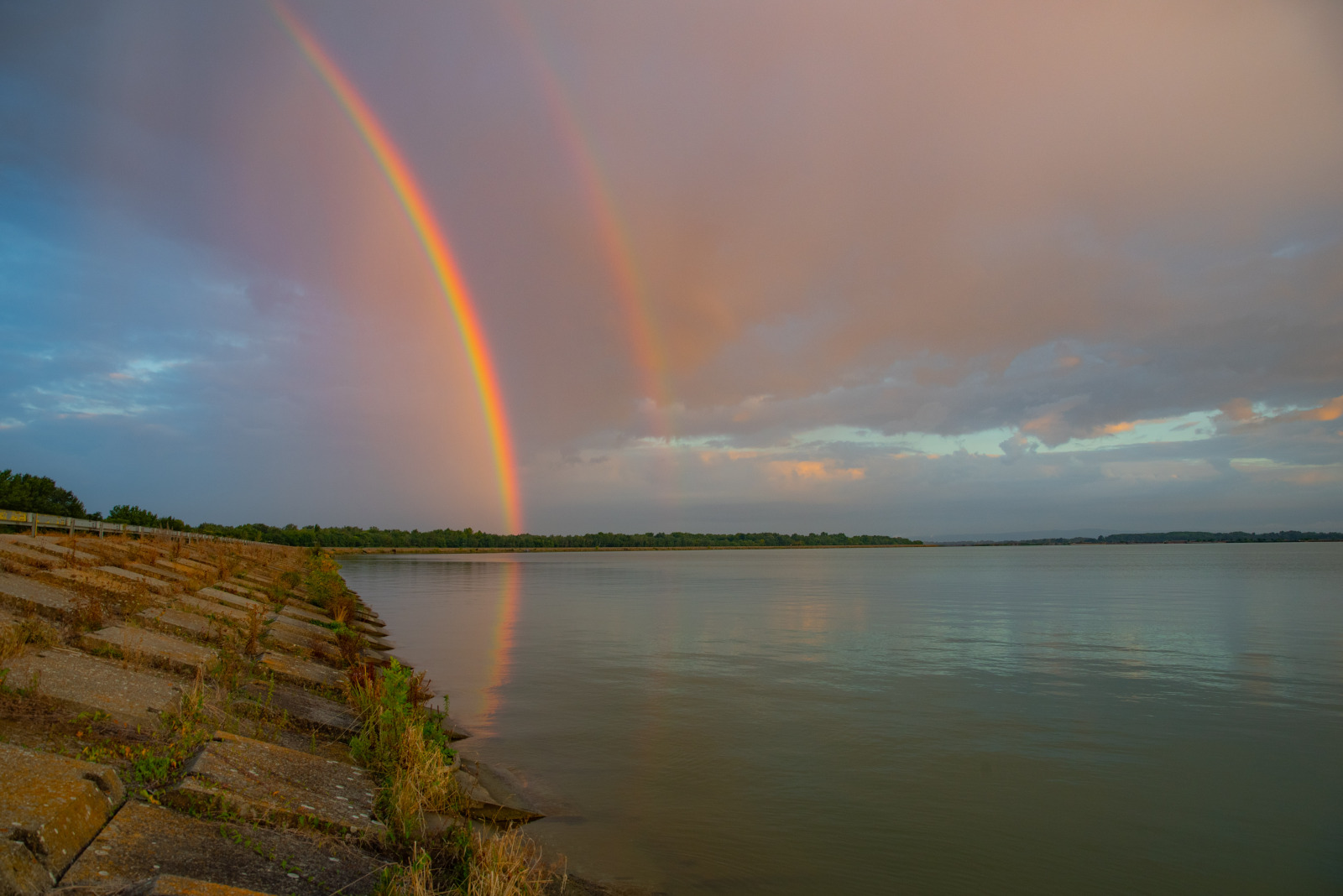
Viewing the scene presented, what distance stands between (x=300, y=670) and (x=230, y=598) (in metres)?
11.0

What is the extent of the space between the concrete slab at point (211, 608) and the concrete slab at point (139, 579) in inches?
22.9

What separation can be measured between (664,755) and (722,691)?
5947 mm

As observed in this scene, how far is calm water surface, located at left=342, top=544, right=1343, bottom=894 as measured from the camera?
9.71 metres

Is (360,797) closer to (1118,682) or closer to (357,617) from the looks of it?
(1118,682)

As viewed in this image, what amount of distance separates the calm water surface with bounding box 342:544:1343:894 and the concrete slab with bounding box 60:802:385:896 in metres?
3.28

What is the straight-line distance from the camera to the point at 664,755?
14.2 meters

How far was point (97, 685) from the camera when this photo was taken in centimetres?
977

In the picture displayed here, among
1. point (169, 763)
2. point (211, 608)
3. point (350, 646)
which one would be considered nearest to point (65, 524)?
point (211, 608)

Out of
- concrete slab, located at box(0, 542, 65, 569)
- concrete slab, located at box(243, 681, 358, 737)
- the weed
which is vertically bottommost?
the weed

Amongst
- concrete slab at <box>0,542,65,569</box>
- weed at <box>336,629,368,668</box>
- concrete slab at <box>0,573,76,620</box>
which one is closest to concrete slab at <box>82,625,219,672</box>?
concrete slab at <box>0,573,76,620</box>

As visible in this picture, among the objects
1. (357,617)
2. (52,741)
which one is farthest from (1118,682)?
(357,617)

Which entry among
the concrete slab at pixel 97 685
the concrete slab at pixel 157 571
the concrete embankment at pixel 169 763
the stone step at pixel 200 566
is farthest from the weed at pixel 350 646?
the stone step at pixel 200 566

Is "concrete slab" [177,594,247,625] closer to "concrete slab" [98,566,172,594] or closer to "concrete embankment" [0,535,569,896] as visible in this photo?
"concrete slab" [98,566,172,594]

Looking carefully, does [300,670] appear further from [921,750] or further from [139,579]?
[921,750]
